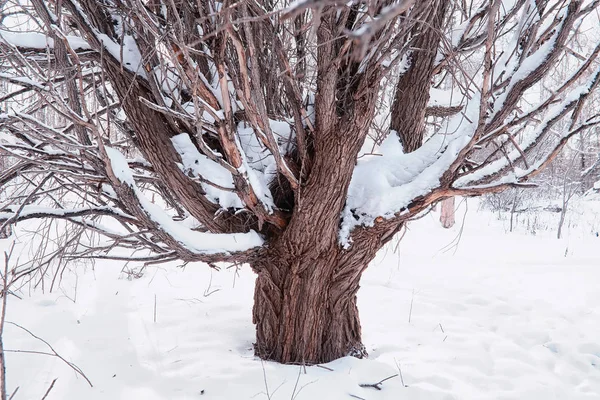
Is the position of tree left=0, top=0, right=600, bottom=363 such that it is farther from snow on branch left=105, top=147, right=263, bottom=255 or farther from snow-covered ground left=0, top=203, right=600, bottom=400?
snow-covered ground left=0, top=203, right=600, bottom=400

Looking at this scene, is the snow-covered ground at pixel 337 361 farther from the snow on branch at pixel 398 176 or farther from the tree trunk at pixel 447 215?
the tree trunk at pixel 447 215

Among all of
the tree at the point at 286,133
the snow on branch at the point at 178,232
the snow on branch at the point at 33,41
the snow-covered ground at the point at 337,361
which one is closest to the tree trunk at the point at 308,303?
the tree at the point at 286,133

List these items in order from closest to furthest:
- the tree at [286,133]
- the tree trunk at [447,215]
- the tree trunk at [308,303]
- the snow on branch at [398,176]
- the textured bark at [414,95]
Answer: the tree at [286,133] → the snow on branch at [398,176] → the tree trunk at [308,303] → the textured bark at [414,95] → the tree trunk at [447,215]

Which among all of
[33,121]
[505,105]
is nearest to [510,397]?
[505,105]

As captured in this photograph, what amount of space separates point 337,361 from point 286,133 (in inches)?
48.6

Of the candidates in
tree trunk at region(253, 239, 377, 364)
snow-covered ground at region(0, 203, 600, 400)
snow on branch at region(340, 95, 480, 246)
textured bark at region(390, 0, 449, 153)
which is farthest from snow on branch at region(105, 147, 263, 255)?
textured bark at region(390, 0, 449, 153)

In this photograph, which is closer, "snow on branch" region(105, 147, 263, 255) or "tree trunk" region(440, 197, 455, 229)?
"snow on branch" region(105, 147, 263, 255)

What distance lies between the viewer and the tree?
1464 mm

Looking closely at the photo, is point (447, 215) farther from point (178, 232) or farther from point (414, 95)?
point (178, 232)

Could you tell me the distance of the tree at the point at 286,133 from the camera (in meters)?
1.46

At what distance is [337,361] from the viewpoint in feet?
6.78

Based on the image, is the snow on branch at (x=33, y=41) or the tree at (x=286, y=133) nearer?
the tree at (x=286, y=133)

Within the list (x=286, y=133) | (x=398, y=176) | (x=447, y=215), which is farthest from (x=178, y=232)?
(x=447, y=215)

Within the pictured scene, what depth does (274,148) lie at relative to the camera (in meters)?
1.51
